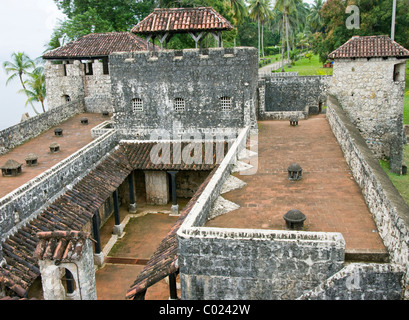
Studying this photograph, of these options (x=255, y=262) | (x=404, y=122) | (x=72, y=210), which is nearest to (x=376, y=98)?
(x=404, y=122)

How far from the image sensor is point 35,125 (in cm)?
2695

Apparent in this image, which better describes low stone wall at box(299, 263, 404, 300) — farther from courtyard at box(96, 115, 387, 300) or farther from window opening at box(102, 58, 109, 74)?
window opening at box(102, 58, 109, 74)

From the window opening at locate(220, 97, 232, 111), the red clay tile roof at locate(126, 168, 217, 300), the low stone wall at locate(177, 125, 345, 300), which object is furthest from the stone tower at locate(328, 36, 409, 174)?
the low stone wall at locate(177, 125, 345, 300)

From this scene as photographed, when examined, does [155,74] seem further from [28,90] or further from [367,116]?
[28,90]

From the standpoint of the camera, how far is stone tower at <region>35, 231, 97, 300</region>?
9312 mm

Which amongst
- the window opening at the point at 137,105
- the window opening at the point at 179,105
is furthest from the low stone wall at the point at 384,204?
the window opening at the point at 137,105

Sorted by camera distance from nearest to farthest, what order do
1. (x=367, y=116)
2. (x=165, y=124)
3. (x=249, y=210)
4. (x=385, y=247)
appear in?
(x=385, y=247)
(x=249, y=210)
(x=165, y=124)
(x=367, y=116)

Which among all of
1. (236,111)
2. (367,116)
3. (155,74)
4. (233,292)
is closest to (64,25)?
(155,74)

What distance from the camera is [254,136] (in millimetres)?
24359

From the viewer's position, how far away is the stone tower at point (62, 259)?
9312 millimetres

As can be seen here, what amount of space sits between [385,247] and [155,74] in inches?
640

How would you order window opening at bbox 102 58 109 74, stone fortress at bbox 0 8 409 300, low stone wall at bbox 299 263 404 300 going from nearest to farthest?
low stone wall at bbox 299 263 404 300 → stone fortress at bbox 0 8 409 300 → window opening at bbox 102 58 109 74

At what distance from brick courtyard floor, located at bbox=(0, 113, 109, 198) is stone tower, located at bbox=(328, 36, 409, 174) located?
16.6 metres

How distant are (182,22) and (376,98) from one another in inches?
527
